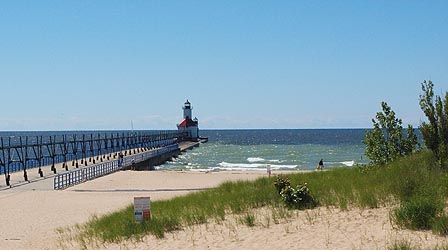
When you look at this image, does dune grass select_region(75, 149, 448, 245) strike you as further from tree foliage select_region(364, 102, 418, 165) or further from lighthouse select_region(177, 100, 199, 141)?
lighthouse select_region(177, 100, 199, 141)

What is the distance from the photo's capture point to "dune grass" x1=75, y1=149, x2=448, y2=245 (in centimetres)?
1227

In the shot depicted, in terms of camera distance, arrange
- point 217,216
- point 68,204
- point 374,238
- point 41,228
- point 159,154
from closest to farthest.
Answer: point 374,238 < point 217,216 < point 41,228 < point 68,204 < point 159,154

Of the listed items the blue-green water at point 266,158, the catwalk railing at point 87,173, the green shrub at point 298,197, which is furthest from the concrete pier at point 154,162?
the green shrub at point 298,197

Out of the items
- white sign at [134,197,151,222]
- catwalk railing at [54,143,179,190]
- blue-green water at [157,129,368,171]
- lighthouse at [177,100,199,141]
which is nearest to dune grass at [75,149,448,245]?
white sign at [134,197,151,222]

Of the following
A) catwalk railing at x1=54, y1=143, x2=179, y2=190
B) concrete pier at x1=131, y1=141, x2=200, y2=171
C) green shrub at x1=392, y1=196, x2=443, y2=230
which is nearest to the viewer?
green shrub at x1=392, y1=196, x2=443, y2=230

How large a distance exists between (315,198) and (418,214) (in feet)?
11.7

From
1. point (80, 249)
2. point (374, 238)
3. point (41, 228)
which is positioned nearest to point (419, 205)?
point (374, 238)

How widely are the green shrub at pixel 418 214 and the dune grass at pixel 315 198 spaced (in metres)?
0.45

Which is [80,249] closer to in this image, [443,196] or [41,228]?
[41,228]

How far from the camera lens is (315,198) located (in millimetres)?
13531

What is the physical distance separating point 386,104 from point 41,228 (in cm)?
1174

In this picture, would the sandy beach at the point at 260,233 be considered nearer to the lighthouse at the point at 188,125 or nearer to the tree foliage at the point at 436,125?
the tree foliage at the point at 436,125

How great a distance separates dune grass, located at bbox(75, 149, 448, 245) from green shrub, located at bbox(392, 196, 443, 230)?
0.45 m

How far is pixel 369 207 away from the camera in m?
12.1
